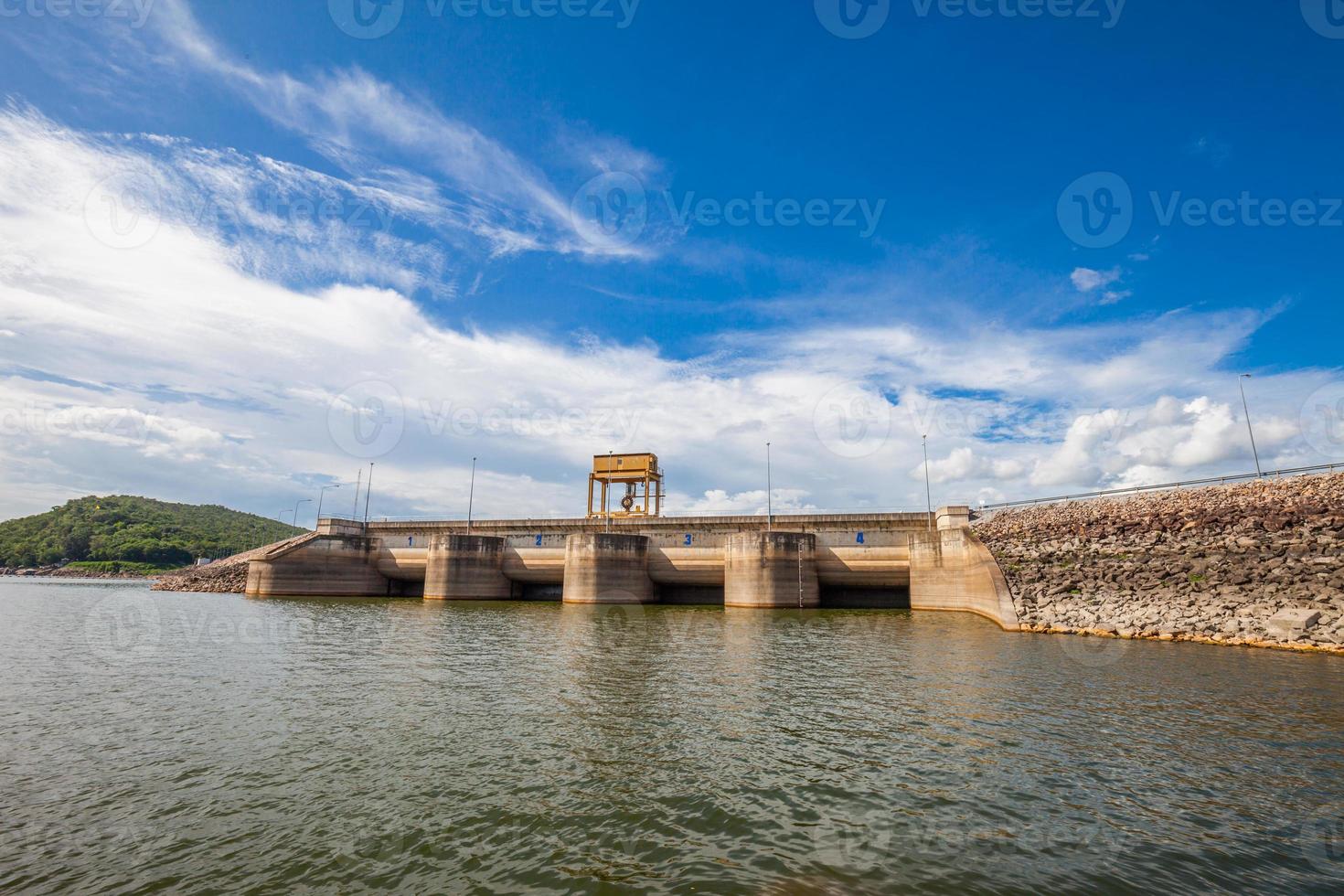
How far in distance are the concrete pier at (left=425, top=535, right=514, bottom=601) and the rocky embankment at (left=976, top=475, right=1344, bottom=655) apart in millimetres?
37889

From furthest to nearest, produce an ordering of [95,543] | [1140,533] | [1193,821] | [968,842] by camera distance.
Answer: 1. [95,543]
2. [1140,533]
3. [1193,821]
4. [968,842]

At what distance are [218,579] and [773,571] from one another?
58.4 m

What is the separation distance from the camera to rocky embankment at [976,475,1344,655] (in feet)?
76.8

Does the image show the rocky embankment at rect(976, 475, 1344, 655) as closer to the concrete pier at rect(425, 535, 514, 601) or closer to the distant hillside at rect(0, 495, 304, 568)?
the concrete pier at rect(425, 535, 514, 601)

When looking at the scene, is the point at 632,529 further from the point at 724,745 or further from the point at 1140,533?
the point at 724,745

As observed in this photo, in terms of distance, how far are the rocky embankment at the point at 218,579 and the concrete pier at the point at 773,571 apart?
141 feet

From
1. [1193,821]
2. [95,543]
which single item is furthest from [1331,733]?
[95,543]

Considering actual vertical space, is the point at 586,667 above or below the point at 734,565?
below

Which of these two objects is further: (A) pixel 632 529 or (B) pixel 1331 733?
(A) pixel 632 529

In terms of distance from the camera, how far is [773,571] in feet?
147

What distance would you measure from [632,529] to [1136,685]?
43.0 meters

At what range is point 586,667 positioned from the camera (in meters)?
Answer: 19.8

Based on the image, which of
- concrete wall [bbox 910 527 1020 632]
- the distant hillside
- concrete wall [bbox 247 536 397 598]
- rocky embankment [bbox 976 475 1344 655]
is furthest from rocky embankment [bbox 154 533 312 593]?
the distant hillside

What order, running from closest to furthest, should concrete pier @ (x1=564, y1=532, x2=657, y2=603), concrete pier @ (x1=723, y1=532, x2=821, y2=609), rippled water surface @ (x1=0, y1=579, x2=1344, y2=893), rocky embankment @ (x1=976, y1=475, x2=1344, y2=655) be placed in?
rippled water surface @ (x1=0, y1=579, x2=1344, y2=893) → rocky embankment @ (x1=976, y1=475, x2=1344, y2=655) → concrete pier @ (x1=723, y1=532, x2=821, y2=609) → concrete pier @ (x1=564, y1=532, x2=657, y2=603)
